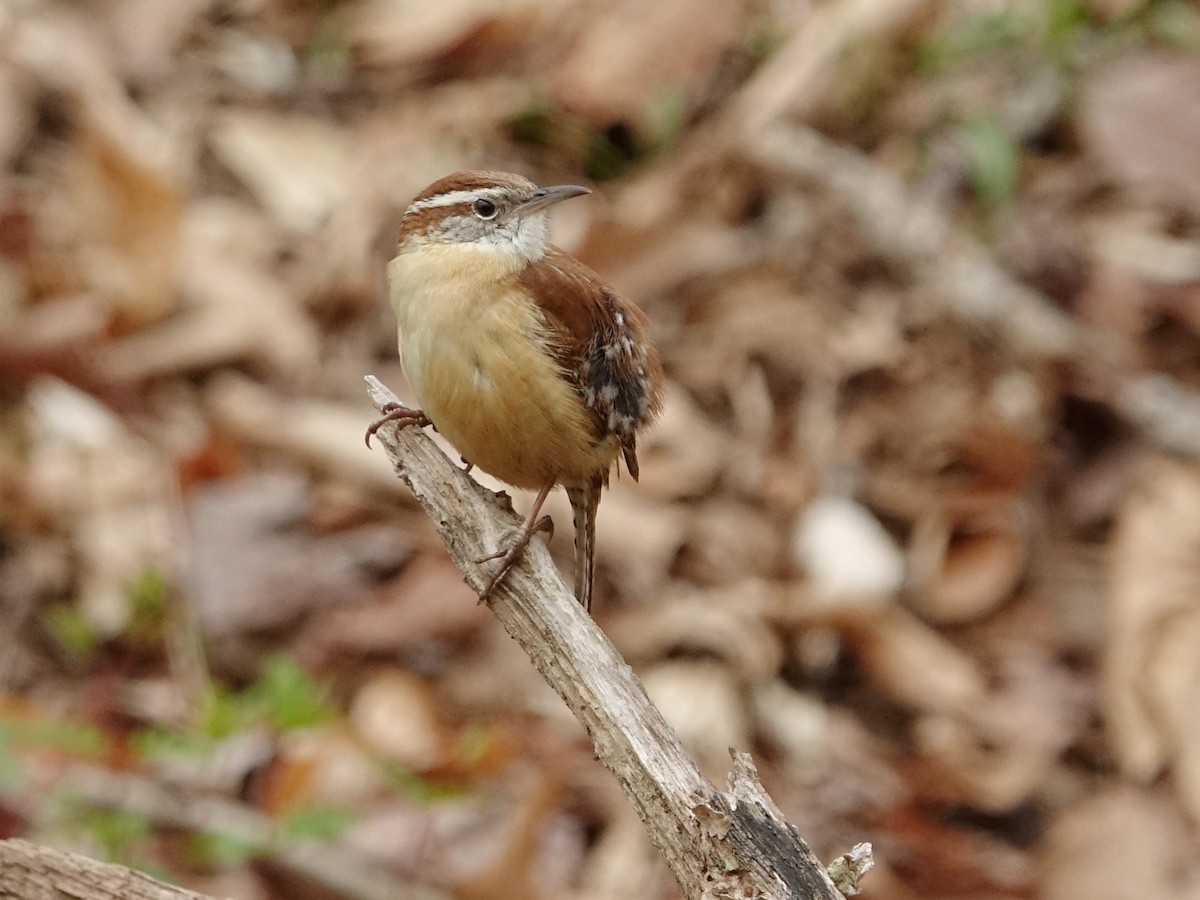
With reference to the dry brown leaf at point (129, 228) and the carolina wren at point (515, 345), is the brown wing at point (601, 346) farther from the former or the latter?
the dry brown leaf at point (129, 228)

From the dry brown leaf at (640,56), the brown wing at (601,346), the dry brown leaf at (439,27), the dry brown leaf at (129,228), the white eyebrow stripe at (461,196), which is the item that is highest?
the dry brown leaf at (439,27)

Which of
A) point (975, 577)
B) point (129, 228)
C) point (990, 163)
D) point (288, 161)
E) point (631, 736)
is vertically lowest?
point (631, 736)

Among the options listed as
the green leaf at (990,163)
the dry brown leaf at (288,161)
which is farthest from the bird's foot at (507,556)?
the green leaf at (990,163)

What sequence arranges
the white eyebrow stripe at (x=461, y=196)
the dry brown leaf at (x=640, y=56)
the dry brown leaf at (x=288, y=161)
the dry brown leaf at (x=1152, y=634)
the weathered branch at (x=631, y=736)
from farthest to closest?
the dry brown leaf at (x=640, y=56) < the dry brown leaf at (x=288, y=161) < the dry brown leaf at (x=1152, y=634) < the white eyebrow stripe at (x=461, y=196) < the weathered branch at (x=631, y=736)

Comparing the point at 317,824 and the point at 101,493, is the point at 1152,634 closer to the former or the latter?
the point at 317,824

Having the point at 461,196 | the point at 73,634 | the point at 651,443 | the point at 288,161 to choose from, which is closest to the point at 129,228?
the point at 288,161

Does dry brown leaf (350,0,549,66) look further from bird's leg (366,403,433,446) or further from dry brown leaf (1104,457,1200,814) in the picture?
bird's leg (366,403,433,446)
